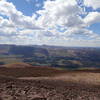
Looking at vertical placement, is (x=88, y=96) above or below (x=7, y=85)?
below

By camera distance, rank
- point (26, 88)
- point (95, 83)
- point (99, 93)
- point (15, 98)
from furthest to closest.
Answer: point (95, 83) < point (99, 93) < point (26, 88) < point (15, 98)

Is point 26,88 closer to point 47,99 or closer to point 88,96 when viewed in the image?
point 47,99

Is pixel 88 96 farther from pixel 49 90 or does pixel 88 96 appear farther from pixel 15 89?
pixel 15 89

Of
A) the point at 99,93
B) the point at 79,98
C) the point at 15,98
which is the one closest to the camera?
the point at 15,98

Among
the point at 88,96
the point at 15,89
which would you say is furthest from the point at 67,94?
the point at 15,89

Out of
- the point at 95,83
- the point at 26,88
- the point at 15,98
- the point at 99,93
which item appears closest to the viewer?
the point at 15,98

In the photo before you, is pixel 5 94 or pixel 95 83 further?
pixel 95 83

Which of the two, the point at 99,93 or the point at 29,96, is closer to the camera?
the point at 29,96

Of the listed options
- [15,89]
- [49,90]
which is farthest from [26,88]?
[49,90]

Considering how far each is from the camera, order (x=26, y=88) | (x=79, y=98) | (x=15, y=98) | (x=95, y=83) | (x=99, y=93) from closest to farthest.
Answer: (x=15, y=98)
(x=79, y=98)
(x=26, y=88)
(x=99, y=93)
(x=95, y=83)
